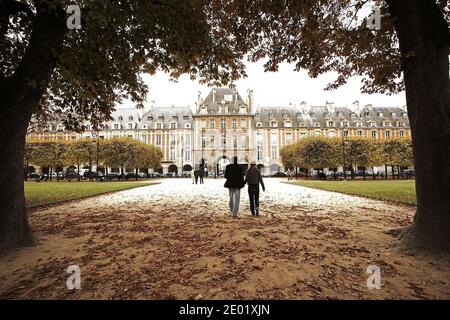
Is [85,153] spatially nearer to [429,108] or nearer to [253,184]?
[253,184]

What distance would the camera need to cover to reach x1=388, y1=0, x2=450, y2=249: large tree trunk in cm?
399

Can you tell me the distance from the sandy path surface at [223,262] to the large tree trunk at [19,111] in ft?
1.92

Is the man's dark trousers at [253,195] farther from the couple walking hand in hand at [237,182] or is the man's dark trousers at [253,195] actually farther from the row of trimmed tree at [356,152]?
the row of trimmed tree at [356,152]

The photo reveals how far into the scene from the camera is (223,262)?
3.72 m

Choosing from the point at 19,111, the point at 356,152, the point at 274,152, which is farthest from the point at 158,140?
the point at 19,111

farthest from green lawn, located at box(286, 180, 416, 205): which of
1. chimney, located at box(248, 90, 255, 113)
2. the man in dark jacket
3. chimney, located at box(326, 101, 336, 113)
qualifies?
chimney, located at box(326, 101, 336, 113)

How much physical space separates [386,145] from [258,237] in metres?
41.6

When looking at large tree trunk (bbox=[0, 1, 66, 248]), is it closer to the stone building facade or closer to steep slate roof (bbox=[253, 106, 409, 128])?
the stone building facade

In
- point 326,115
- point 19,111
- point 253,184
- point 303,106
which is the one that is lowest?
point 253,184

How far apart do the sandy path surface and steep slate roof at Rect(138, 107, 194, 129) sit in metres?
57.3

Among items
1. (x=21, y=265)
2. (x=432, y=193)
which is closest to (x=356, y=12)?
(x=432, y=193)

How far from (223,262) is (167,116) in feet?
207

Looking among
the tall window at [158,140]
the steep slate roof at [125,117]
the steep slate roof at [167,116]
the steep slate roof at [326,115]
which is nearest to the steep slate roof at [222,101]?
the steep slate roof at [326,115]
